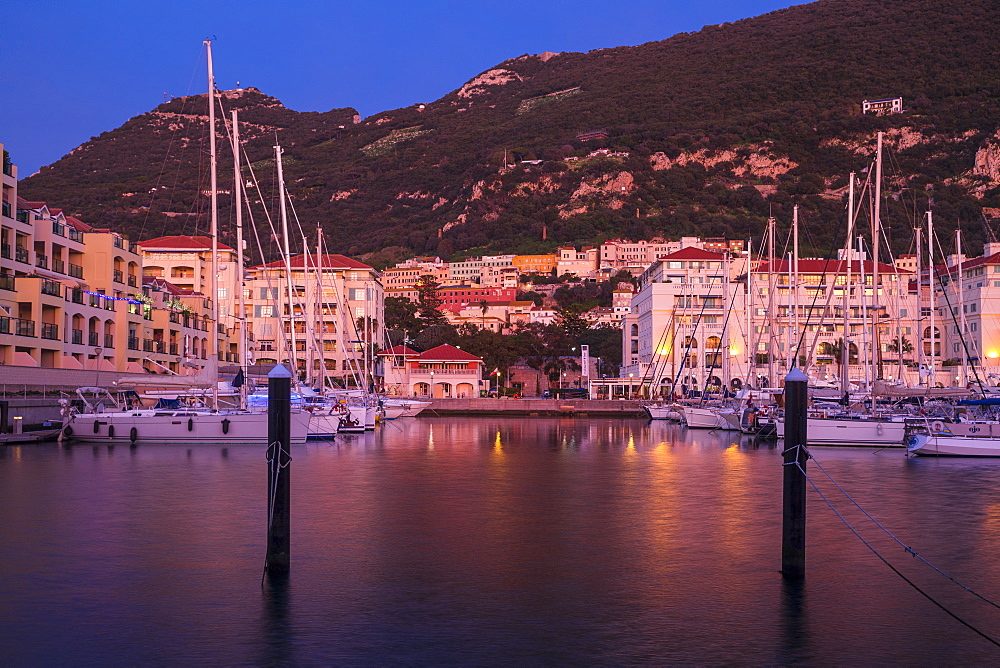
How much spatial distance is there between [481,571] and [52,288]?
A: 166 ft

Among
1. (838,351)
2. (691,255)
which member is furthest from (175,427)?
(691,255)

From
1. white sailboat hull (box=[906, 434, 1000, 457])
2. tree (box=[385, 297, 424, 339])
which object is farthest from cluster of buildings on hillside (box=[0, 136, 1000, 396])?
tree (box=[385, 297, 424, 339])

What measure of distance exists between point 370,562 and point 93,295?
54.1 metres

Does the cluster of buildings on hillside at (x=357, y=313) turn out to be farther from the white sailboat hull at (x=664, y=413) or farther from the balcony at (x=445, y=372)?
the white sailboat hull at (x=664, y=413)

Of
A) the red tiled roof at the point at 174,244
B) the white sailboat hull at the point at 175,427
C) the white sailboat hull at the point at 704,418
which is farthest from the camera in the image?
the red tiled roof at the point at 174,244

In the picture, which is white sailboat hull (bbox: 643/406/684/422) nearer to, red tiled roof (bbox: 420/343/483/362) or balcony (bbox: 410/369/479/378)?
balcony (bbox: 410/369/479/378)

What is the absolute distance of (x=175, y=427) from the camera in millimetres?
49281

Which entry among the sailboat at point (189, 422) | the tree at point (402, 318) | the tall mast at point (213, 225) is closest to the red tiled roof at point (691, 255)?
the tree at point (402, 318)

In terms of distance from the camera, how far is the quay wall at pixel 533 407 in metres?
103

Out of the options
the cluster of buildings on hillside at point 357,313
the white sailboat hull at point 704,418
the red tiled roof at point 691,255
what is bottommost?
the white sailboat hull at point 704,418

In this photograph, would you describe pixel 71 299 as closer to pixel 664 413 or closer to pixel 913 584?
pixel 664 413

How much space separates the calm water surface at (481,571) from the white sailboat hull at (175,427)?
12.2 metres

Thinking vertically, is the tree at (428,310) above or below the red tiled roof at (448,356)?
above

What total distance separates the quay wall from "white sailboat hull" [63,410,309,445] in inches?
2076
